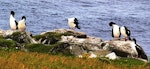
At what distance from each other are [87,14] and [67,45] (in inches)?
2855

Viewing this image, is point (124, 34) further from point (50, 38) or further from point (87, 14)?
point (87, 14)

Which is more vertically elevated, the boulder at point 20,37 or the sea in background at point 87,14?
the boulder at point 20,37

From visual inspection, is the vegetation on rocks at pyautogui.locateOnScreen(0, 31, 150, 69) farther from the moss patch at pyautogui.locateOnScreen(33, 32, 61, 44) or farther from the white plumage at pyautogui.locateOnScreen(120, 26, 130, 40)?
the white plumage at pyautogui.locateOnScreen(120, 26, 130, 40)

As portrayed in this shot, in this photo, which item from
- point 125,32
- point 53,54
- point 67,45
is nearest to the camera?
point 53,54

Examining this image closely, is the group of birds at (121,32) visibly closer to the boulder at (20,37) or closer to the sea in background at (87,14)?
the boulder at (20,37)

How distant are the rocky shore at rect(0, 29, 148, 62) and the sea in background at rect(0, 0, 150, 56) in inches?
Answer: 1133

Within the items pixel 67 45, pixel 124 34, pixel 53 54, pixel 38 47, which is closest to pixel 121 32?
pixel 124 34

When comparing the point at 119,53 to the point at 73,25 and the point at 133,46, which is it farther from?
the point at 73,25

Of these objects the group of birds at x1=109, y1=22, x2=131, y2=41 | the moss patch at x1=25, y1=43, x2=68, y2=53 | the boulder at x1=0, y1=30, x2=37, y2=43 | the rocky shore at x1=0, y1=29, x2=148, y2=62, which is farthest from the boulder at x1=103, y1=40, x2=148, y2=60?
the group of birds at x1=109, y1=22, x2=131, y2=41

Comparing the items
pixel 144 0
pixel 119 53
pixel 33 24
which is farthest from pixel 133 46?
pixel 144 0

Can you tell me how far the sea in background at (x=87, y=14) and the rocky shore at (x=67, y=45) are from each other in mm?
28775


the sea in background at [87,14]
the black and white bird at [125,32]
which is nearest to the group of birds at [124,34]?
the black and white bird at [125,32]

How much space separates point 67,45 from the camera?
2784cm

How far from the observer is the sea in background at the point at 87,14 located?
259ft
